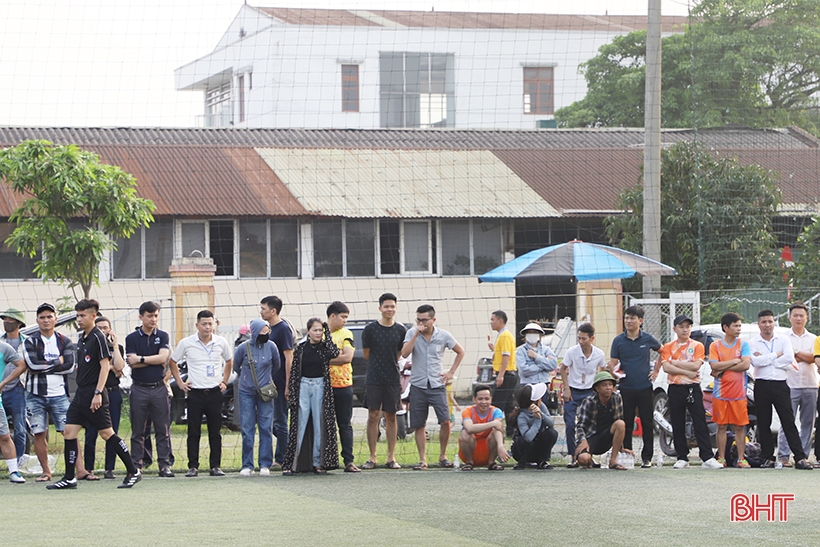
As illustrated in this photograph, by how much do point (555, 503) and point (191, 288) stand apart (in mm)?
13929

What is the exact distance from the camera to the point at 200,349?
11156 millimetres

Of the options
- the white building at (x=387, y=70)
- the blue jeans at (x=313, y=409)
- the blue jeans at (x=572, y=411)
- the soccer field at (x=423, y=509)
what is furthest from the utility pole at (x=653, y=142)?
the blue jeans at (x=313, y=409)

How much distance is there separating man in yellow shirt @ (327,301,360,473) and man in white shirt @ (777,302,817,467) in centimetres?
435

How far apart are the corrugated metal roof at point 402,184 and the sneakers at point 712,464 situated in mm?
12729

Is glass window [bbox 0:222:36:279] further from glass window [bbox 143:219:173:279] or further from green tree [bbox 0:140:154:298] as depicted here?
green tree [bbox 0:140:154:298]

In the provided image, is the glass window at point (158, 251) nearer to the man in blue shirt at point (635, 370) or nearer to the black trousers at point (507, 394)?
the black trousers at point (507, 394)

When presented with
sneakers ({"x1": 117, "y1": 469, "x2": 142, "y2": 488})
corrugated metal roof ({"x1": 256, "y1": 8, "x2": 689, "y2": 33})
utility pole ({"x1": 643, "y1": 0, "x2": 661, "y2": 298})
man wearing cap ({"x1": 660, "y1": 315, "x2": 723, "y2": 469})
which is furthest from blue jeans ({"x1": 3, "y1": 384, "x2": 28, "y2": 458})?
corrugated metal roof ({"x1": 256, "y1": 8, "x2": 689, "y2": 33})

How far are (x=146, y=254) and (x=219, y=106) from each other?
227 inches

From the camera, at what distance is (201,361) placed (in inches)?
438

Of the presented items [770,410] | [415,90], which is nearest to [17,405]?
[770,410]

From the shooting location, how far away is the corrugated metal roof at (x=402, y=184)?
2388 cm

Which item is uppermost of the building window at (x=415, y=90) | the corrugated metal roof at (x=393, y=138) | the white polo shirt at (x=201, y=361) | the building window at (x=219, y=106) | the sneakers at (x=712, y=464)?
the building window at (x=415, y=90)

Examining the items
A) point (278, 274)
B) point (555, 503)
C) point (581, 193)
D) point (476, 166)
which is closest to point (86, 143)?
point (278, 274)

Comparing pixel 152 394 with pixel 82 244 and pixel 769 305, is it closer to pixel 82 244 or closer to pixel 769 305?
pixel 82 244
